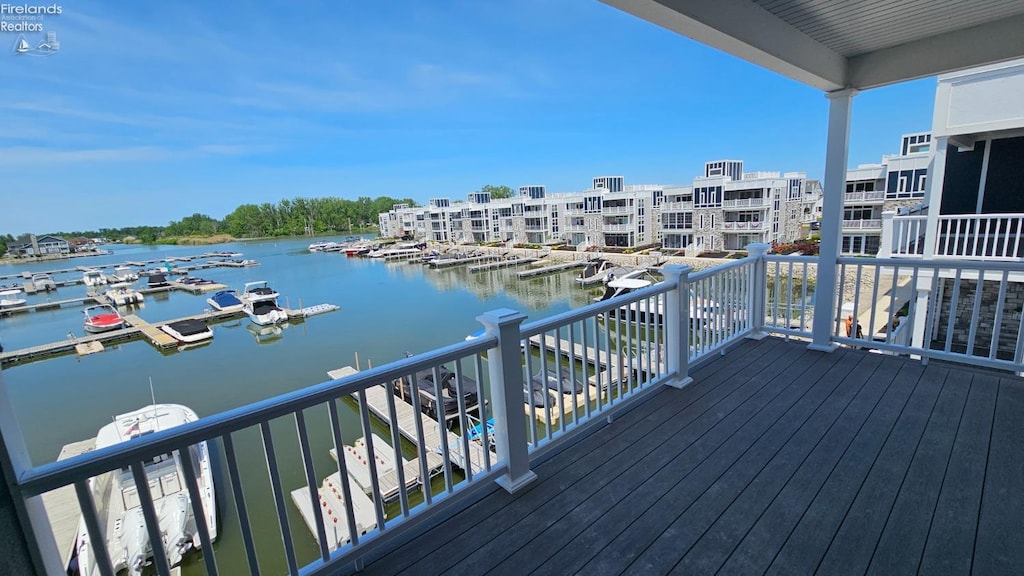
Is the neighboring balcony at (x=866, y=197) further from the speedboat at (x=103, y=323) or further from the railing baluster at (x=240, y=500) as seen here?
the speedboat at (x=103, y=323)

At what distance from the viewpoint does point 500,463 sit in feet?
7.39

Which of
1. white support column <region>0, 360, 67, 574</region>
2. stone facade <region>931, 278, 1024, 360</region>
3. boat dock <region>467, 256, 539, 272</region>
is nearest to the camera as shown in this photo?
white support column <region>0, 360, 67, 574</region>

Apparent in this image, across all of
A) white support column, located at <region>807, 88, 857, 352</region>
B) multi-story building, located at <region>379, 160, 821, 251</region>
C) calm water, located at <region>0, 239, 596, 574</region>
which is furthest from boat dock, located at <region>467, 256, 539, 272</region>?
white support column, located at <region>807, 88, 857, 352</region>

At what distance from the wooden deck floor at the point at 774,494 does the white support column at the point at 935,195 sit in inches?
169

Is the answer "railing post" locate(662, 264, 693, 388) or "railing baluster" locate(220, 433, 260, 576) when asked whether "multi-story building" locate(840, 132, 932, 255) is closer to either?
"railing post" locate(662, 264, 693, 388)

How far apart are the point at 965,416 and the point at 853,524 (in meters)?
1.59

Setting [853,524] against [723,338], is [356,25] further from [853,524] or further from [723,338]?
[853,524]

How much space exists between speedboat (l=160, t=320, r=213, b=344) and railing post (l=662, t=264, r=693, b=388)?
825 inches

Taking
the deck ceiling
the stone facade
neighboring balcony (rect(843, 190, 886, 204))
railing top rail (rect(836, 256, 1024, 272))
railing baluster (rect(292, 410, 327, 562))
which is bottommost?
the stone facade

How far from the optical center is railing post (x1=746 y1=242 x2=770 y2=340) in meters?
4.15

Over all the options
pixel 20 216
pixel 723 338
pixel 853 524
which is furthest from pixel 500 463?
pixel 723 338

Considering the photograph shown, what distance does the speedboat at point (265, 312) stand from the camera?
20281 mm

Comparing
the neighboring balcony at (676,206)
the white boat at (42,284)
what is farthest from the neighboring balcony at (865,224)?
the white boat at (42,284)

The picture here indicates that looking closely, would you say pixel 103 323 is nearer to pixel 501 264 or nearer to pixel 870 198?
pixel 501 264
